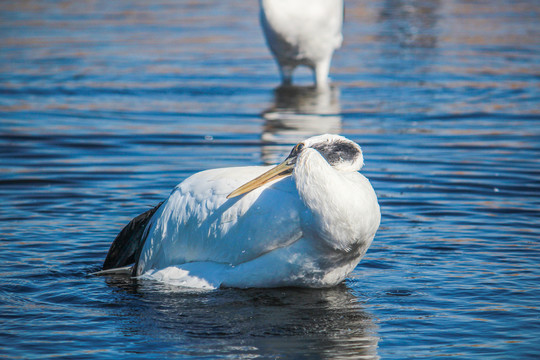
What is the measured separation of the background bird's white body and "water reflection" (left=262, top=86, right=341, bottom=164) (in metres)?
3.01

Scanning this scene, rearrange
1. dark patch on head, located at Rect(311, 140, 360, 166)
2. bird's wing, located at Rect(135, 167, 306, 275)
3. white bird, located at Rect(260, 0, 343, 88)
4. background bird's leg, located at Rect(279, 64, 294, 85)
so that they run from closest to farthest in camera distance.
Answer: bird's wing, located at Rect(135, 167, 306, 275)
dark patch on head, located at Rect(311, 140, 360, 166)
white bird, located at Rect(260, 0, 343, 88)
background bird's leg, located at Rect(279, 64, 294, 85)

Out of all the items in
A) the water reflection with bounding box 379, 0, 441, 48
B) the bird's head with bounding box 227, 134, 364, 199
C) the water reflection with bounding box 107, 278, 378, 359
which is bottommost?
the water reflection with bounding box 379, 0, 441, 48

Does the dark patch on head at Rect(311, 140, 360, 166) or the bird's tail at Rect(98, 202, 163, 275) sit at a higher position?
the dark patch on head at Rect(311, 140, 360, 166)

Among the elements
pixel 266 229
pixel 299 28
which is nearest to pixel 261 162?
pixel 266 229

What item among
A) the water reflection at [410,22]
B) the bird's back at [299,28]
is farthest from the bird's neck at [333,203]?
the water reflection at [410,22]

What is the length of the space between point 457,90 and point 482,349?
8.23 m

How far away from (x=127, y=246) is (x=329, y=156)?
1.54 metres

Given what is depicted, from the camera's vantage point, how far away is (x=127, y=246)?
6234mm

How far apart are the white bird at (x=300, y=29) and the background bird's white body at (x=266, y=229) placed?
23.2 ft


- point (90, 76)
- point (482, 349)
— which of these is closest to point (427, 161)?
point (482, 349)

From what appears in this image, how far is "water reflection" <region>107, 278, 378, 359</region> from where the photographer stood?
15.7 ft

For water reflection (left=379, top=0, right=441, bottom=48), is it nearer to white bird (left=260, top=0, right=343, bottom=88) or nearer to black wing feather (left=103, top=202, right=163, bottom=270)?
white bird (left=260, top=0, right=343, bottom=88)

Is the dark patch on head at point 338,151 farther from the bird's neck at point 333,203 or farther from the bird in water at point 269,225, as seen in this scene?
the bird's neck at point 333,203

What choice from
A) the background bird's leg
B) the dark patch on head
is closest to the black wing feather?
the dark patch on head
